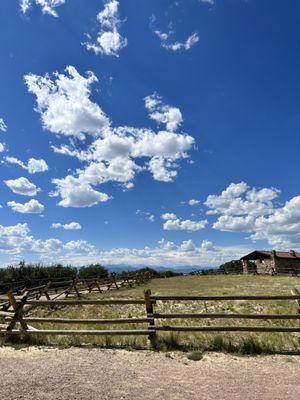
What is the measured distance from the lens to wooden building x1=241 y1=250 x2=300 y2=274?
2579 inches

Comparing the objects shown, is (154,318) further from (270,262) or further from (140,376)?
(270,262)

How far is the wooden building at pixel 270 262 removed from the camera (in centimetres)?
6550

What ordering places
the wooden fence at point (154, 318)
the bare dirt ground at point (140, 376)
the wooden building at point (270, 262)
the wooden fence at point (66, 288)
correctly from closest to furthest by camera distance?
the bare dirt ground at point (140, 376) → the wooden fence at point (154, 318) → the wooden fence at point (66, 288) → the wooden building at point (270, 262)

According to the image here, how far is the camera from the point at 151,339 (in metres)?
10.9

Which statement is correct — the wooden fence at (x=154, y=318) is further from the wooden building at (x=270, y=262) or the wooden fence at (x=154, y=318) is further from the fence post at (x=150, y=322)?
the wooden building at (x=270, y=262)

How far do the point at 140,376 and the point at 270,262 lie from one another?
63603 mm

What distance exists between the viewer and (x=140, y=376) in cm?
840

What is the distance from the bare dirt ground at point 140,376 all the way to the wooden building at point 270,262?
54234mm

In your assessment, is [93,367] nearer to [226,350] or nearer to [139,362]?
[139,362]

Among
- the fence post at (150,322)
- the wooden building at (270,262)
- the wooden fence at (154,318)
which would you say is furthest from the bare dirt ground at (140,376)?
the wooden building at (270,262)

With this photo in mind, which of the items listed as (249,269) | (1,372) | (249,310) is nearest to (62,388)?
(1,372)

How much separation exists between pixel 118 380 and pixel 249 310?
10953 millimetres

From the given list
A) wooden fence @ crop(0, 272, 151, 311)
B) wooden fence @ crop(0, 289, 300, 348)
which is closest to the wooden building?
wooden fence @ crop(0, 272, 151, 311)

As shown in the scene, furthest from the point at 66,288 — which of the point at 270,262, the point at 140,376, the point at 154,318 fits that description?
the point at 270,262
